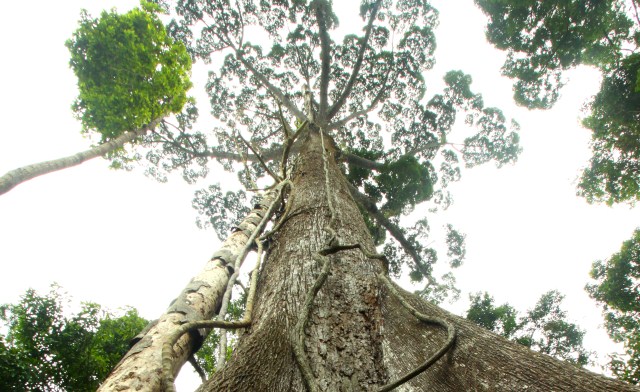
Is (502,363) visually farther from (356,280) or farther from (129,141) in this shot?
(129,141)

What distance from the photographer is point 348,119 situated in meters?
9.08

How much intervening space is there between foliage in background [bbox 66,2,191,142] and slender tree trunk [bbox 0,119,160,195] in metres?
0.22

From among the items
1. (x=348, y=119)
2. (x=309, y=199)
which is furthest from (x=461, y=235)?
(x=309, y=199)

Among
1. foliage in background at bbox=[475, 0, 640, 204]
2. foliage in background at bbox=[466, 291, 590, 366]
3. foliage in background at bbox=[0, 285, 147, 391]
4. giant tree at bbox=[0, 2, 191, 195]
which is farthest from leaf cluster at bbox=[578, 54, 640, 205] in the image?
foliage in background at bbox=[0, 285, 147, 391]

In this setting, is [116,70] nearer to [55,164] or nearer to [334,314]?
[55,164]

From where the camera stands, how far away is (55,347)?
4270 mm

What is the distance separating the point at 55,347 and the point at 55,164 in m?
2.34

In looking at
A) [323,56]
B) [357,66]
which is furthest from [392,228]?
[323,56]

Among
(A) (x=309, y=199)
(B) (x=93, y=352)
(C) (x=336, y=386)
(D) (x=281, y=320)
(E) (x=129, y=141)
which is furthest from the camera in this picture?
(E) (x=129, y=141)

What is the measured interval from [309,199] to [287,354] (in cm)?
170

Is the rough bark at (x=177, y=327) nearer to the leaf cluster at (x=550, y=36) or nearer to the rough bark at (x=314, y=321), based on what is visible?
the rough bark at (x=314, y=321)

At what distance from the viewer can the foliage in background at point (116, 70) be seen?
16.9 feet

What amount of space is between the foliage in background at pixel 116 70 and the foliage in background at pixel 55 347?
2.60 meters

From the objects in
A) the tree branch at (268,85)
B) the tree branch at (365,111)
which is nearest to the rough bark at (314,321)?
the tree branch at (365,111)
